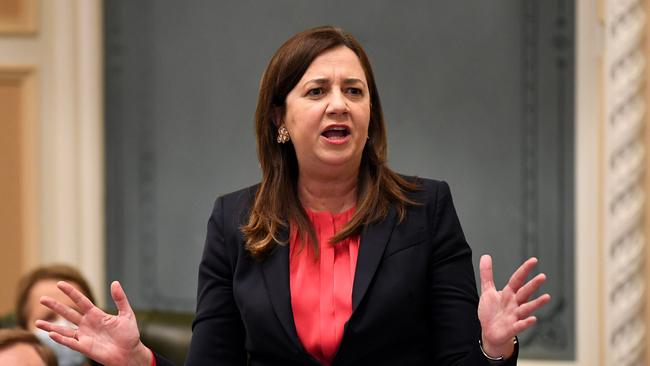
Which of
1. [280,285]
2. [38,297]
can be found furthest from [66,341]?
[38,297]

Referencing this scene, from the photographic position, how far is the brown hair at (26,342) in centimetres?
237

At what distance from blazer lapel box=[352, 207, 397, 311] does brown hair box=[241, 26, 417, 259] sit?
0.05ft

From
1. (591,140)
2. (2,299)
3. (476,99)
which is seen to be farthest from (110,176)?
(591,140)

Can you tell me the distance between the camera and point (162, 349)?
346cm

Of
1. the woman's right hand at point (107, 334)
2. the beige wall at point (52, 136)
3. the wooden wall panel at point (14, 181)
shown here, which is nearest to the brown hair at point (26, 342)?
the woman's right hand at point (107, 334)

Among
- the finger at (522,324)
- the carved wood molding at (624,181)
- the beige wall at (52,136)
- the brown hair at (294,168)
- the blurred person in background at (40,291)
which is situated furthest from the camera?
the beige wall at (52,136)

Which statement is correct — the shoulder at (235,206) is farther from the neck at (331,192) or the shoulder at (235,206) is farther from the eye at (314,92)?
the eye at (314,92)

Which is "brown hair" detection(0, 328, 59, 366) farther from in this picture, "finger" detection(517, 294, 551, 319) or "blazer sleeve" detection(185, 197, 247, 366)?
"finger" detection(517, 294, 551, 319)

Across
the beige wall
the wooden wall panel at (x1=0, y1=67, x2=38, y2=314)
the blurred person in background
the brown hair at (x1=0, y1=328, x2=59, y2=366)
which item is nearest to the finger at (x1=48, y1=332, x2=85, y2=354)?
the brown hair at (x1=0, y1=328, x2=59, y2=366)

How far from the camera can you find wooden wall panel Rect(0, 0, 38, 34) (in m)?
4.23

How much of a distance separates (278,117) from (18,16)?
2460 millimetres

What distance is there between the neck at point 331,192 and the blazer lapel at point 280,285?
0.11 metres

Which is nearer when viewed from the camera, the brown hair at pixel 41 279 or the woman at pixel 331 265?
the woman at pixel 331 265

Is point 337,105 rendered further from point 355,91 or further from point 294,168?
point 294,168
